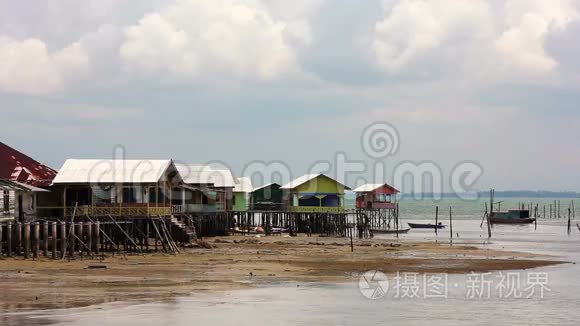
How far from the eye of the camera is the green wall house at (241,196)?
Answer: 87375 mm

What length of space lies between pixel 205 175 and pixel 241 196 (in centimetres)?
1321

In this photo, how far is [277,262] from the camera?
4688cm

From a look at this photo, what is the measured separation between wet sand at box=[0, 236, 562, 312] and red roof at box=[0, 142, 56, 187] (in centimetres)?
1079

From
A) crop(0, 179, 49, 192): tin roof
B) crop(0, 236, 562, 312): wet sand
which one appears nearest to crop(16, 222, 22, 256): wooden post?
crop(0, 236, 562, 312): wet sand

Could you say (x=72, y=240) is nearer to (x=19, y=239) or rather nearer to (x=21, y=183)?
(x=19, y=239)

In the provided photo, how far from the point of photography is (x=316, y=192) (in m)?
83.1

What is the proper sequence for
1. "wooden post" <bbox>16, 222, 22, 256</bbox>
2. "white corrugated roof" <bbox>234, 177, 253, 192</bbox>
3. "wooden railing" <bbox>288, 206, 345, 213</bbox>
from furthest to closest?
"white corrugated roof" <bbox>234, 177, 253, 192</bbox> < "wooden railing" <bbox>288, 206, 345, 213</bbox> < "wooden post" <bbox>16, 222, 22, 256</bbox>

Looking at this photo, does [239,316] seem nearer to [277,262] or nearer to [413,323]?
[413,323]

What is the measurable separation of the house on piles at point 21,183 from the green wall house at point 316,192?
89.1 ft

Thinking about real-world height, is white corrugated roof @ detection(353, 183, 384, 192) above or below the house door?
above

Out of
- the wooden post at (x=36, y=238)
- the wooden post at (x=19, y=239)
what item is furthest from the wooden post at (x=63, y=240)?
the wooden post at (x=19, y=239)

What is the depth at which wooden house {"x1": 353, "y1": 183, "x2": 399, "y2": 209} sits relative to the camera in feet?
295

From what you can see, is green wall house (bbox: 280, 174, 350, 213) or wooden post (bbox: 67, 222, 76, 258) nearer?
wooden post (bbox: 67, 222, 76, 258)

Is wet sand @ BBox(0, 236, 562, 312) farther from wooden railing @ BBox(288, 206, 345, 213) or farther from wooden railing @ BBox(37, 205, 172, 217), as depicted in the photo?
wooden railing @ BBox(288, 206, 345, 213)
